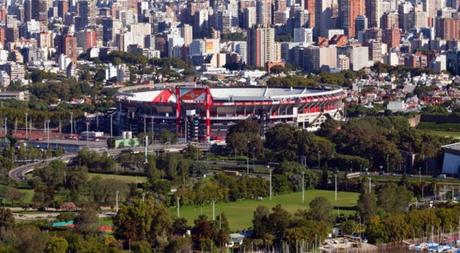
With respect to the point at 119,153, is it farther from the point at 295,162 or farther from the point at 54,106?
the point at 54,106

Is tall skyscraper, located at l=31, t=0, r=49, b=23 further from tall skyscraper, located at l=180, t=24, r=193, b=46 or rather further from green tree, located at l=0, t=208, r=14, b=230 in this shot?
green tree, located at l=0, t=208, r=14, b=230

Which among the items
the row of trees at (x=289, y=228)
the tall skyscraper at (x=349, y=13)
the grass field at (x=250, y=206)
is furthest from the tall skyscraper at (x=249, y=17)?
the row of trees at (x=289, y=228)

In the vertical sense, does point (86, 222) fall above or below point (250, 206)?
above

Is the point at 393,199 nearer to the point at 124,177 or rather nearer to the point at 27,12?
the point at 124,177

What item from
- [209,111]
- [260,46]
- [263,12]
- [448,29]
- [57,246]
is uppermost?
[263,12]

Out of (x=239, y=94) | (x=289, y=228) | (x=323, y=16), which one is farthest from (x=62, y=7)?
(x=289, y=228)

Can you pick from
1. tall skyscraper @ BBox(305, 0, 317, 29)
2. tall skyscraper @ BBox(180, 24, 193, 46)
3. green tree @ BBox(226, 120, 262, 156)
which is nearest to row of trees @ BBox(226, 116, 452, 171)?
green tree @ BBox(226, 120, 262, 156)

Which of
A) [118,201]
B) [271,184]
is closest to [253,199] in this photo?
[271,184]
